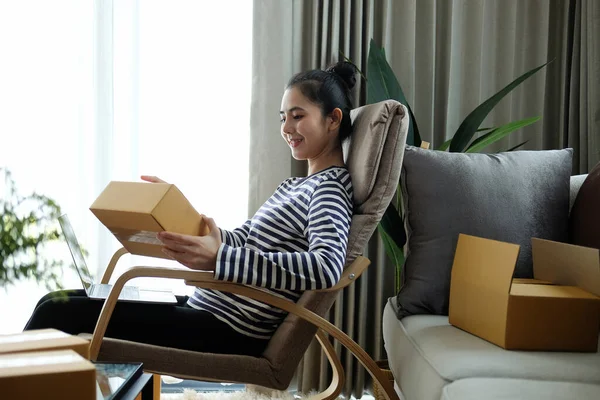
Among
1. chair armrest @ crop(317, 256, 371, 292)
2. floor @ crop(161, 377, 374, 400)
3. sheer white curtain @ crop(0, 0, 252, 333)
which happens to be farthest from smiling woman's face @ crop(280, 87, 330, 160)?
floor @ crop(161, 377, 374, 400)

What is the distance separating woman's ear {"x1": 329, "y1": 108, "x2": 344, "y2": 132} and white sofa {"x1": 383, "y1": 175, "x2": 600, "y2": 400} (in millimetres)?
624

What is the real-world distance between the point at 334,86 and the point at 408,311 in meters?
0.70

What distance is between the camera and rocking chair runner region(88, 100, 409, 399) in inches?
60.1

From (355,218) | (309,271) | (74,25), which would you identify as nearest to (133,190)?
(309,271)

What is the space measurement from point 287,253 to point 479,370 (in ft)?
1.68

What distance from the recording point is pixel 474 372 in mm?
1325

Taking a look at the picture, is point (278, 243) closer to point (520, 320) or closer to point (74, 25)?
point (520, 320)

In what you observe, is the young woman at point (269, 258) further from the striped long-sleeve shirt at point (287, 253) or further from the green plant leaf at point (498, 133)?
the green plant leaf at point (498, 133)

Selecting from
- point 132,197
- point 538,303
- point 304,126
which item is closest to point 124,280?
point 132,197

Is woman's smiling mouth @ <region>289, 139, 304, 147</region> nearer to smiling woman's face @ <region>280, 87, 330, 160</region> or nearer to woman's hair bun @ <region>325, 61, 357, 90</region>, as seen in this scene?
smiling woman's face @ <region>280, 87, 330, 160</region>

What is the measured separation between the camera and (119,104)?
278 centimetres

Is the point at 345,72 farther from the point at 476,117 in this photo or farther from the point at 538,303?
the point at 538,303

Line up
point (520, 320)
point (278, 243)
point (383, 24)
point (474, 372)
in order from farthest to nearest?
point (383, 24) < point (278, 243) < point (520, 320) < point (474, 372)

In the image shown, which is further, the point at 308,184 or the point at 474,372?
the point at 308,184
